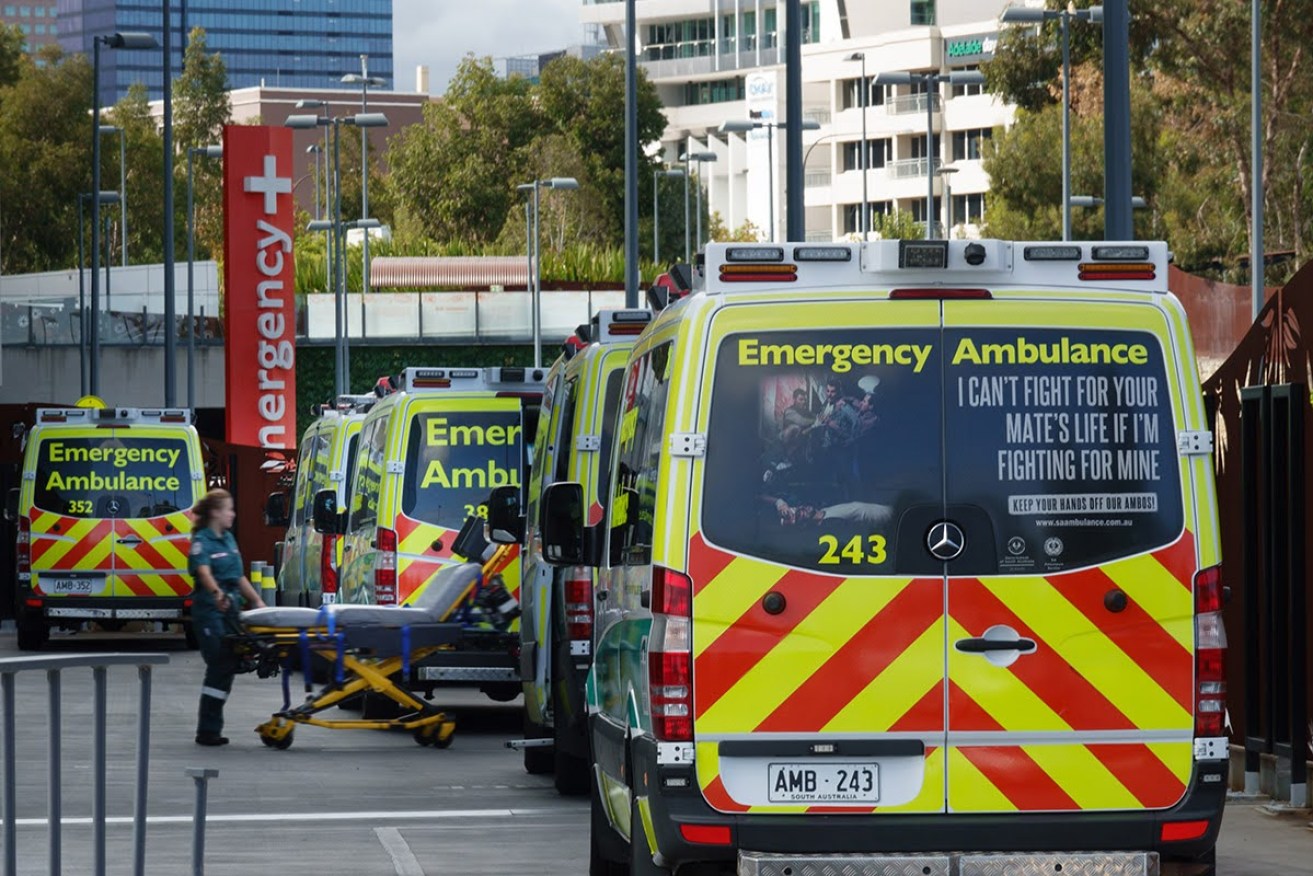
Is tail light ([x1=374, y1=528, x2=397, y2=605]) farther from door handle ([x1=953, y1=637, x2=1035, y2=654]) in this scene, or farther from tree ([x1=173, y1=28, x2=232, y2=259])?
tree ([x1=173, y1=28, x2=232, y2=259])

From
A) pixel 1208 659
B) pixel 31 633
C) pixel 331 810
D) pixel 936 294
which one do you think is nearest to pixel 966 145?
pixel 31 633

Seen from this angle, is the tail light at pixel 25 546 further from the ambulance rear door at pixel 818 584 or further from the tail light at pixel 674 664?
→ the ambulance rear door at pixel 818 584

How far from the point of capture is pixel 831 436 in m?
7.81

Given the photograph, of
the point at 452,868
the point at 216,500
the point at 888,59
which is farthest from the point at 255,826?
the point at 888,59

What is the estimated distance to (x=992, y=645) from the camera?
7758mm

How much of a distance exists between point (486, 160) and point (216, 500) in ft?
271

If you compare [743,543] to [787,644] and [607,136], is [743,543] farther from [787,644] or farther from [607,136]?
[607,136]

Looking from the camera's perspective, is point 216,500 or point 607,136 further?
point 607,136

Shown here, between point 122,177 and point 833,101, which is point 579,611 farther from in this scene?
point 833,101

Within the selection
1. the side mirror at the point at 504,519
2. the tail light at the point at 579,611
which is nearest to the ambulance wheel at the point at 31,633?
the side mirror at the point at 504,519

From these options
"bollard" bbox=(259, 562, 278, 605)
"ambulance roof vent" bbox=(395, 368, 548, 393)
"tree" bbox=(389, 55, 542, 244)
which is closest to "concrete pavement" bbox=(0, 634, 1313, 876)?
"ambulance roof vent" bbox=(395, 368, 548, 393)

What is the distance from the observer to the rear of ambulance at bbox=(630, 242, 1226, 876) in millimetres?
7727

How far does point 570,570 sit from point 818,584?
5.48m

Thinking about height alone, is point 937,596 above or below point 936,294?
below
